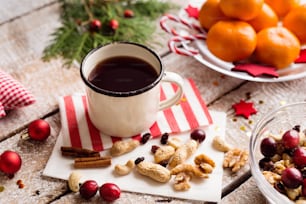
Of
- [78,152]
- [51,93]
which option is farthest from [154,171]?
[51,93]

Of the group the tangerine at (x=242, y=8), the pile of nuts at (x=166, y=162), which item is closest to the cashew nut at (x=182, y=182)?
the pile of nuts at (x=166, y=162)

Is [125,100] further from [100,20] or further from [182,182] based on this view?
[100,20]

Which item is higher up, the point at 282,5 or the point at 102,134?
the point at 282,5

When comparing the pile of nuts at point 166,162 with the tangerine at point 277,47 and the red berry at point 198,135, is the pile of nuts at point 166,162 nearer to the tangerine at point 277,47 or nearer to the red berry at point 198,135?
the red berry at point 198,135

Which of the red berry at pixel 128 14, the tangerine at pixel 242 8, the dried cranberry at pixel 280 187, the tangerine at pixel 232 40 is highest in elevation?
the tangerine at pixel 242 8

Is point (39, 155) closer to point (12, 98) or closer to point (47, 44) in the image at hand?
point (12, 98)

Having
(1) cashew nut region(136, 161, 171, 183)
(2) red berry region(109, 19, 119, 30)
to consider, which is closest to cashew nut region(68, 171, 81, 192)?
(1) cashew nut region(136, 161, 171, 183)
